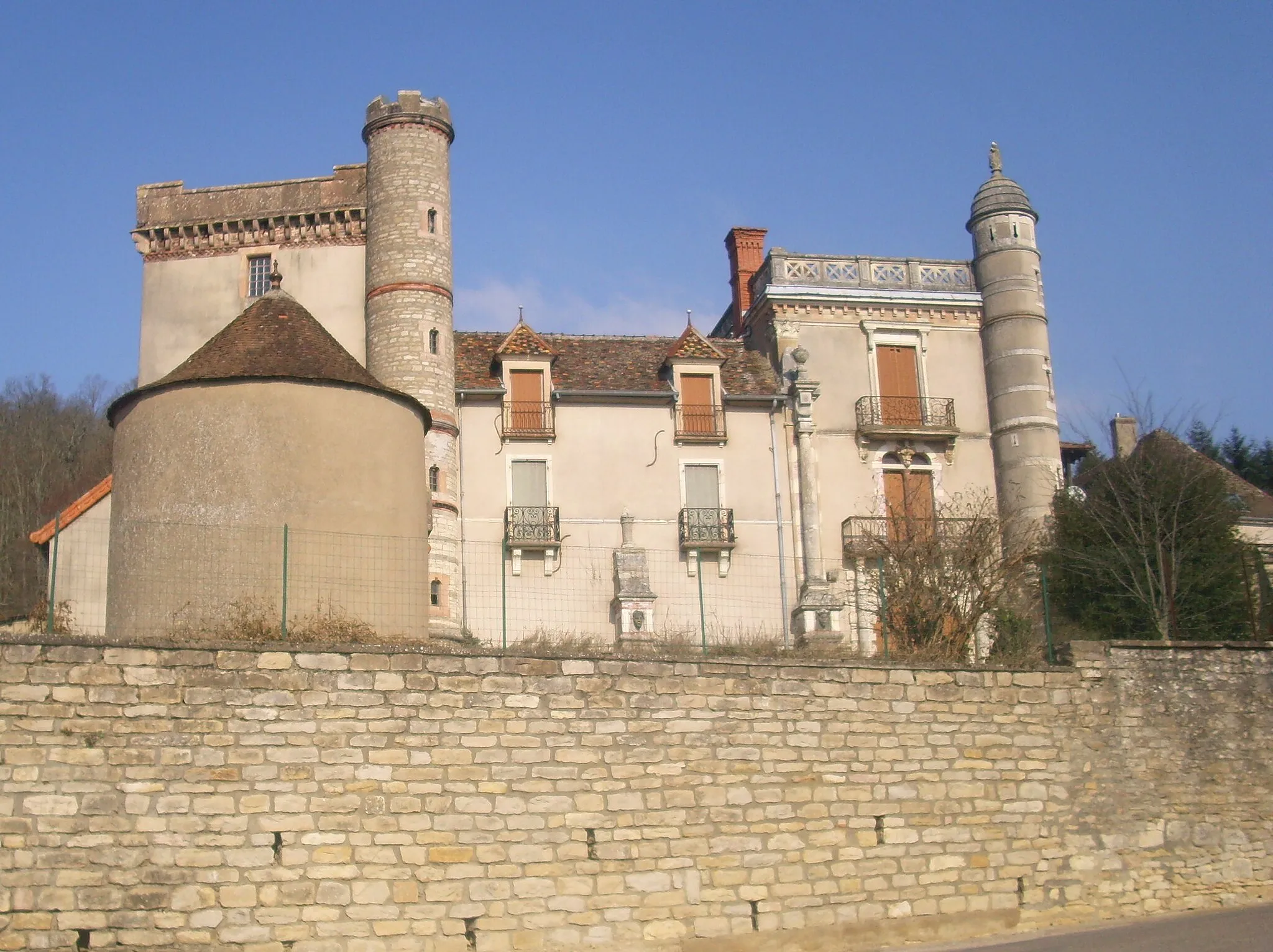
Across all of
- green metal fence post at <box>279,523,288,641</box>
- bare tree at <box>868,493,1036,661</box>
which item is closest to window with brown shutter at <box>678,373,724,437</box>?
bare tree at <box>868,493,1036,661</box>

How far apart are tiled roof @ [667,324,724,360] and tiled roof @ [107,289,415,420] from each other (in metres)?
12.3

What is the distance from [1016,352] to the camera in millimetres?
32875

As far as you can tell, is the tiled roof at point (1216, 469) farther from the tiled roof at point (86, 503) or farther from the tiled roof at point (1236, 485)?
the tiled roof at point (86, 503)

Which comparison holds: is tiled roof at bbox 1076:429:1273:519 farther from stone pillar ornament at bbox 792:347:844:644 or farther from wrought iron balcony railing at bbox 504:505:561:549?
wrought iron balcony railing at bbox 504:505:561:549

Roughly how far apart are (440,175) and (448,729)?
60.7ft

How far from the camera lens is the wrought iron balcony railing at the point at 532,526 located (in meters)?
29.2

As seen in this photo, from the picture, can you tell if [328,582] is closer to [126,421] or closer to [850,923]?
[126,421]

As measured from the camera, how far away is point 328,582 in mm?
16328

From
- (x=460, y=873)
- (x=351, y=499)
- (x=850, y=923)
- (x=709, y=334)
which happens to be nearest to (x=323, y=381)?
(x=351, y=499)

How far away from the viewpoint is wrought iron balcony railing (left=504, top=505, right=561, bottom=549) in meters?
29.2

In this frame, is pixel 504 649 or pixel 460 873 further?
pixel 504 649

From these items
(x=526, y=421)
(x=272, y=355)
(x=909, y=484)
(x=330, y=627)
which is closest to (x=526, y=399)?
(x=526, y=421)

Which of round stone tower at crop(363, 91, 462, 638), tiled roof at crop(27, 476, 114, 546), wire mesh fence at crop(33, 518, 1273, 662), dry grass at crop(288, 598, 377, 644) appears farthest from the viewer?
round stone tower at crop(363, 91, 462, 638)

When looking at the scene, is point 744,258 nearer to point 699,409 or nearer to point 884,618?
point 699,409
